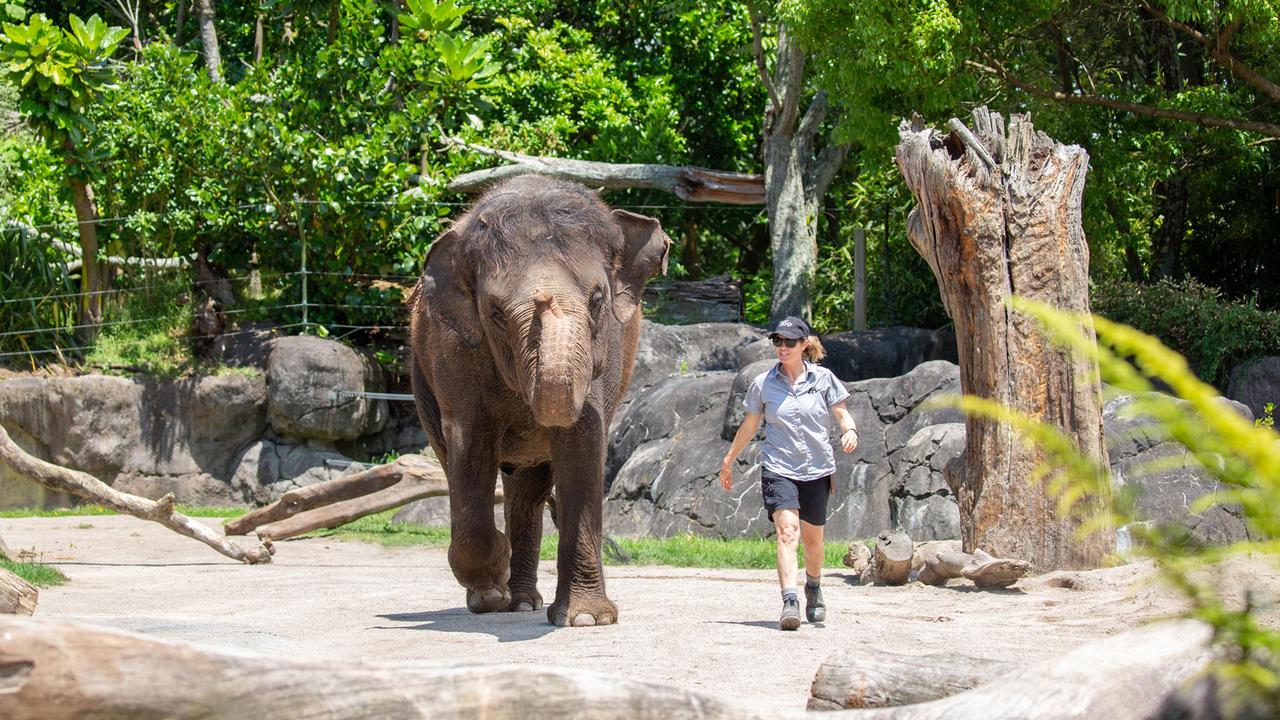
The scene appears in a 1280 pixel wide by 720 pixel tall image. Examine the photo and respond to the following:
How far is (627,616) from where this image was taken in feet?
26.8

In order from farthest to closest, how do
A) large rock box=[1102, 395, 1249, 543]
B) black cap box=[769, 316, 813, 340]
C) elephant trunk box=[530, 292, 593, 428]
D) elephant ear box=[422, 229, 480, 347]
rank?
large rock box=[1102, 395, 1249, 543]
black cap box=[769, 316, 813, 340]
elephant ear box=[422, 229, 480, 347]
elephant trunk box=[530, 292, 593, 428]

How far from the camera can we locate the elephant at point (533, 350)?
7188 millimetres

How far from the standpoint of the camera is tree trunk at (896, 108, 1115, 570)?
9.59 meters

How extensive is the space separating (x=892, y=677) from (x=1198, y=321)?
14.9 meters

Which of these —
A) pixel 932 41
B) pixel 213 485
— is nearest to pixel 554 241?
pixel 932 41

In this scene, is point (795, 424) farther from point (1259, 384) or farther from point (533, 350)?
point (1259, 384)

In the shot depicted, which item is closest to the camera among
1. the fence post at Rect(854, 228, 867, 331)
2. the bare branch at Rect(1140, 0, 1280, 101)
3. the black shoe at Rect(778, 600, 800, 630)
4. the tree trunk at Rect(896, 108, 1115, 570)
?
the black shoe at Rect(778, 600, 800, 630)

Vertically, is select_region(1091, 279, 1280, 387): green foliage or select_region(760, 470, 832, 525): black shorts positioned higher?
select_region(1091, 279, 1280, 387): green foliage

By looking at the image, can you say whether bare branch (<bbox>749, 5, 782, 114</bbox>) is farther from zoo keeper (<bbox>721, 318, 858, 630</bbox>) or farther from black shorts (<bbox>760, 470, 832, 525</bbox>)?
black shorts (<bbox>760, 470, 832, 525</bbox>)

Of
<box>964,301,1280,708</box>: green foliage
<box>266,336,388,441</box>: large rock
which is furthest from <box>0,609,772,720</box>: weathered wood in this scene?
<box>266,336,388,441</box>: large rock

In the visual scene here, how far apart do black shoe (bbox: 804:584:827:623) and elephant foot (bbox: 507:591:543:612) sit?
70.5 inches

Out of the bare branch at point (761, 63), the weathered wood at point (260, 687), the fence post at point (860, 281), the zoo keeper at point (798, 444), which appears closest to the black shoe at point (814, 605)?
the zoo keeper at point (798, 444)

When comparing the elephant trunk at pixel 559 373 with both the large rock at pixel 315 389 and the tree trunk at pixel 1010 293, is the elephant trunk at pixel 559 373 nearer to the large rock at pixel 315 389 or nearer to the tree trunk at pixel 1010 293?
the tree trunk at pixel 1010 293

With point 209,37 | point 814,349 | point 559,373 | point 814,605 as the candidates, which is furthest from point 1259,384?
point 209,37
